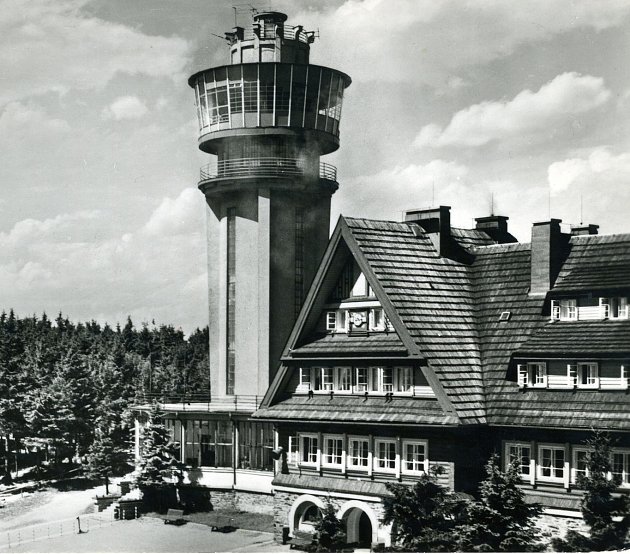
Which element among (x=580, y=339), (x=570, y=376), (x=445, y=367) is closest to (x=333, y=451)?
(x=445, y=367)

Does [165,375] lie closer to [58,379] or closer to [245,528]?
[58,379]

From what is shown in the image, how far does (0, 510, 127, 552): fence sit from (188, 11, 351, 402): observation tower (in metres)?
11.4

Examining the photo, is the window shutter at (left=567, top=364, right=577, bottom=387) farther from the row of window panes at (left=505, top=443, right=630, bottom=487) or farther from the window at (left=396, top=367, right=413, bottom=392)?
the window at (left=396, top=367, right=413, bottom=392)

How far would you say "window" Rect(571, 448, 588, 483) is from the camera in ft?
122

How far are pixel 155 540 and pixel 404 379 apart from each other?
17.4 metres

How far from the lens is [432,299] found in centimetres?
4284

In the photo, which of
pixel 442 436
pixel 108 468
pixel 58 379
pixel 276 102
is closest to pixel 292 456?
pixel 442 436

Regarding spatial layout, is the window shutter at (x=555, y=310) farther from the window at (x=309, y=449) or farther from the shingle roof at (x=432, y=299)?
the window at (x=309, y=449)

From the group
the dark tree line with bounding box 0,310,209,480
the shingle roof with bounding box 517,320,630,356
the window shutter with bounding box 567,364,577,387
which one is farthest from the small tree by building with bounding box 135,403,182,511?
the window shutter with bounding box 567,364,577,387

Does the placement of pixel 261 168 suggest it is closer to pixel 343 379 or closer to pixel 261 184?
pixel 261 184

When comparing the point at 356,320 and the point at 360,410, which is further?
the point at 356,320

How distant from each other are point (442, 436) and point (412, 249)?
9.19m

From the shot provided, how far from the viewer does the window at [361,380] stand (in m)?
42.7

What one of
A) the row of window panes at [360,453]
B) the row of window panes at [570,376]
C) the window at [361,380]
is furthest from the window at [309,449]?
the row of window panes at [570,376]
